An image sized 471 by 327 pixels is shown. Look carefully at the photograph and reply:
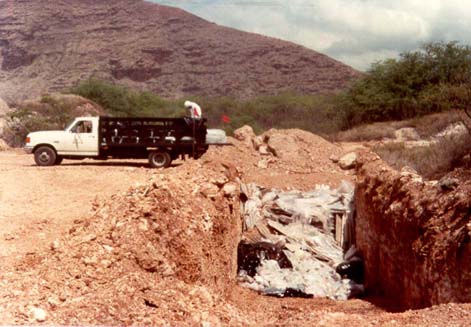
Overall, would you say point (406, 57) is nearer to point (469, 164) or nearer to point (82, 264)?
point (469, 164)

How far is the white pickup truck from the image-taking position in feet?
60.1

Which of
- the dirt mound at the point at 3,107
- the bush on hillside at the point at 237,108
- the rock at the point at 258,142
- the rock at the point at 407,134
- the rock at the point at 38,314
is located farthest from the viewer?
the bush on hillside at the point at 237,108

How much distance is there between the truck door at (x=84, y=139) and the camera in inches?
723

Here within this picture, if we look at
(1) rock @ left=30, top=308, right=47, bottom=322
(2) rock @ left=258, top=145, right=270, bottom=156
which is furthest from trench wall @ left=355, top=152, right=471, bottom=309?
(2) rock @ left=258, top=145, right=270, bottom=156

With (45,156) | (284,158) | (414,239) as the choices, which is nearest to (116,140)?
(45,156)

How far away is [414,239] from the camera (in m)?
8.17

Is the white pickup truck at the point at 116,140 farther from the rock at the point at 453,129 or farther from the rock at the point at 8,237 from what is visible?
the rock at the point at 453,129

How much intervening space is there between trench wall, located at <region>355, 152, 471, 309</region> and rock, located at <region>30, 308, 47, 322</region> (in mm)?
3853

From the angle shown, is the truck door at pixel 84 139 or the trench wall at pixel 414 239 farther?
the truck door at pixel 84 139

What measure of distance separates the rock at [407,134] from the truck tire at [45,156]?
1582cm

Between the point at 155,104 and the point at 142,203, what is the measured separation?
1163 inches

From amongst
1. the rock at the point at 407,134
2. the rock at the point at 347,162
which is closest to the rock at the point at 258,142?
the rock at the point at 347,162

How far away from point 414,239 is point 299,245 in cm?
489

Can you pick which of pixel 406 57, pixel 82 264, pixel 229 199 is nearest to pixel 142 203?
pixel 82 264
